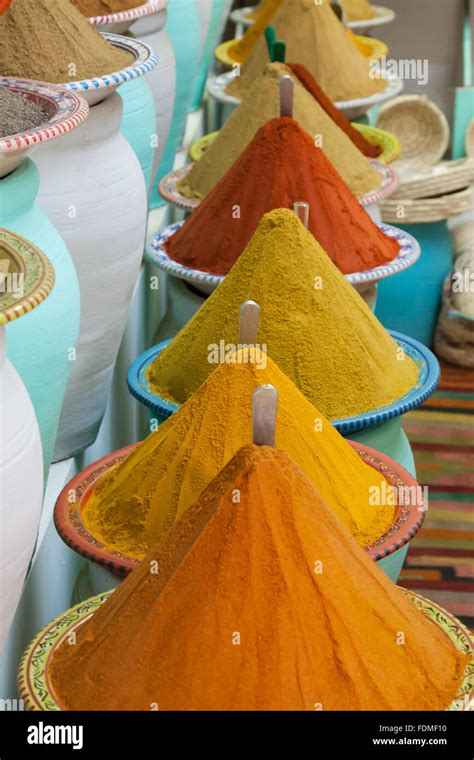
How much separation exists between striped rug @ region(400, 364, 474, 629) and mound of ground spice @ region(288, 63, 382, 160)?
20.0 inches

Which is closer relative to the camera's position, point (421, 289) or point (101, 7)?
point (101, 7)

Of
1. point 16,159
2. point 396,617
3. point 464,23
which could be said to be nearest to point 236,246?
point 16,159

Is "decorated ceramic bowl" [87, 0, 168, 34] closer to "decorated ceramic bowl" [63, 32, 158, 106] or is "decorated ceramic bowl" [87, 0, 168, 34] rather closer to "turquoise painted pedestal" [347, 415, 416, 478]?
"decorated ceramic bowl" [63, 32, 158, 106]

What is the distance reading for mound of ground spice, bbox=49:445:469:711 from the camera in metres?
0.75

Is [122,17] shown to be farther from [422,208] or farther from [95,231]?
[422,208]

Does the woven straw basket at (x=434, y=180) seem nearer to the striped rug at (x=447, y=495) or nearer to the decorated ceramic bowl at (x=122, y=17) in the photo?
the striped rug at (x=447, y=495)

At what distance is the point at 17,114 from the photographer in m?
1.01

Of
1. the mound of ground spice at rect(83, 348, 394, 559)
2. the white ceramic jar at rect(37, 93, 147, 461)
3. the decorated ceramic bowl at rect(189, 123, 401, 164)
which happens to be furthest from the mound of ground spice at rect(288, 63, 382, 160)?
the mound of ground spice at rect(83, 348, 394, 559)

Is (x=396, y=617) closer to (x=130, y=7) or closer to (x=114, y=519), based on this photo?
(x=114, y=519)

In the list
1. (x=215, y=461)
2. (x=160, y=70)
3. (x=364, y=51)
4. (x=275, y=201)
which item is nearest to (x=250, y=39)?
(x=364, y=51)

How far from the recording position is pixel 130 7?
5.13 ft

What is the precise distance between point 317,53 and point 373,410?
119cm
